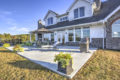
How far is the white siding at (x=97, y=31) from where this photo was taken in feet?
29.8

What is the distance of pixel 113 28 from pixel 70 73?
26.0 feet

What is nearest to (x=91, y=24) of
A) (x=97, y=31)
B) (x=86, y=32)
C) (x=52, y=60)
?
(x=97, y=31)

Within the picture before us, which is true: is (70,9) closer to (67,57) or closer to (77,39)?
(77,39)

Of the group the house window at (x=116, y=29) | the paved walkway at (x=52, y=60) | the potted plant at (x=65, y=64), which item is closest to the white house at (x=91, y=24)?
the house window at (x=116, y=29)

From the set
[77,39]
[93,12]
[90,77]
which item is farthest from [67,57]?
[93,12]

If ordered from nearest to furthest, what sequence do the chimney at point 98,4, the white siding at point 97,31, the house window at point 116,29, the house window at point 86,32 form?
the house window at point 116,29
the white siding at point 97,31
the house window at point 86,32
the chimney at point 98,4

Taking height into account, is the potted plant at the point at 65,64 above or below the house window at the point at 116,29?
below

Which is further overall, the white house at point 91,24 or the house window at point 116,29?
the white house at point 91,24

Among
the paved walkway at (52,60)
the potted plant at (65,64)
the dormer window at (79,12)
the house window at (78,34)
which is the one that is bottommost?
the paved walkway at (52,60)

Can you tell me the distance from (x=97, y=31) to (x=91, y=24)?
1.26 meters

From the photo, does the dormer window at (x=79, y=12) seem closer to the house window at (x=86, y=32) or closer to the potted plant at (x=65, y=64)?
the house window at (x=86, y=32)

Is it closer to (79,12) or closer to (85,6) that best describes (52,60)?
(79,12)

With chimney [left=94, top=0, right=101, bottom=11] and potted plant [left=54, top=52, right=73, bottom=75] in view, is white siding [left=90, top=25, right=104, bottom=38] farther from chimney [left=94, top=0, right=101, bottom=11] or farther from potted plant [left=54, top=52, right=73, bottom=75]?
potted plant [left=54, top=52, right=73, bottom=75]

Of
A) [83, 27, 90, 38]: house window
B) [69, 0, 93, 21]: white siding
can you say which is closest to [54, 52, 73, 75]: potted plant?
[83, 27, 90, 38]: house window
